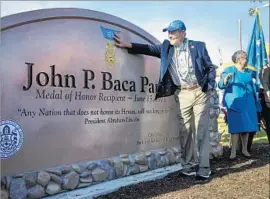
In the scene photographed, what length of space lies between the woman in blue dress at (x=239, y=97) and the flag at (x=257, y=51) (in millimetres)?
1129

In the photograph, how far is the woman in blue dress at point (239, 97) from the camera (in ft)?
18.5

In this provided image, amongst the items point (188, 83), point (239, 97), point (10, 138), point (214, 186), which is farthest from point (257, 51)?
point (10, 138)

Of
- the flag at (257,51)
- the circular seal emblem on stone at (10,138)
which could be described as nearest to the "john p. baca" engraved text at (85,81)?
the circular seal emblem on stone at (10,138)

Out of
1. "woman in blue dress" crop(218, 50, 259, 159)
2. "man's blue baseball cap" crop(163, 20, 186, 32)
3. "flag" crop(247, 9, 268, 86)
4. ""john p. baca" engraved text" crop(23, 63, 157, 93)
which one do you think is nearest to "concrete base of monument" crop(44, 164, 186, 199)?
""john p. baca" engraved text" crop(23, 63, 157, 93)

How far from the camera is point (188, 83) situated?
4.33 m

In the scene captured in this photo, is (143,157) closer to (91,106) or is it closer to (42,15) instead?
(91,106)

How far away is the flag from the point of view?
23.2 feet

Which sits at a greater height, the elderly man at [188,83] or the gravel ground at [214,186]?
the elderly man at [188,83]

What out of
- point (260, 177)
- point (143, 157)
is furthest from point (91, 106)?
point (260, 177)

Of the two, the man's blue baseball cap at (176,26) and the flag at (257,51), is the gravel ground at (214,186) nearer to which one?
the man's blue baseball cap at (176,26)

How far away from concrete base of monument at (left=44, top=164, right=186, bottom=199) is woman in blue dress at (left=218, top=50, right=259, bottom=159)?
1.28 m

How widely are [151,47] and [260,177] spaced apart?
1919 millimetres

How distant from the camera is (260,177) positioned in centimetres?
450

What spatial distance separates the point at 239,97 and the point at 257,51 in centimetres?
193
